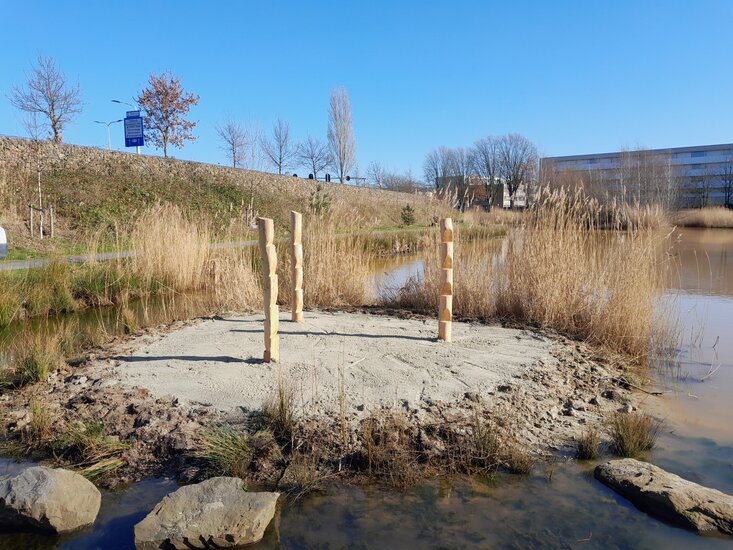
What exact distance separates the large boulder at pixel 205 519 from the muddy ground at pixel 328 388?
397 mm

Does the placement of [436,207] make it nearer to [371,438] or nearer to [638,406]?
[638,406]

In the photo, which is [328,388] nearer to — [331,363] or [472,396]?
[331,363]

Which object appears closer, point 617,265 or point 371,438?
point 371,438

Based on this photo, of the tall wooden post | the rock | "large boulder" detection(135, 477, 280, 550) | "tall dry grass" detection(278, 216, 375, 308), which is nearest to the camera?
"large boulder" detection(135, 477, 280, 550)

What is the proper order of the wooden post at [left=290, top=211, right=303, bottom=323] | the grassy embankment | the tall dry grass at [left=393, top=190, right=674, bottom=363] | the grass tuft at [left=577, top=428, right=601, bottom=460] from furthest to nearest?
the tall dry grass at [left=393, top=190, right=674, bottom=363]
the wooden post at [left=290, top=211, right=303, bottom=323]
the grass tuft at [left=577, top=428, right=601, bottom=460]
the grassy embankment

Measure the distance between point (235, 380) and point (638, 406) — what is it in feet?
11.1

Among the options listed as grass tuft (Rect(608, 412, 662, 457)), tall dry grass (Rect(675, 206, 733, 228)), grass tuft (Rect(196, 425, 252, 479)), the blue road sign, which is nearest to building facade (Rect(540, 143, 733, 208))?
tall dry grass (Rect(675, 206, 733, 228))

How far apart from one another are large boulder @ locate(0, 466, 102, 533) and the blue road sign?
24.5m

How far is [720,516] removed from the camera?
300 centimetres

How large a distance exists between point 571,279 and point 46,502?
18.5 feet

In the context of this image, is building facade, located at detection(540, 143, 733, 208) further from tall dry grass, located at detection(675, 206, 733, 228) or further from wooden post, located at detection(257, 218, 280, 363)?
wooden post, located at detection(257, 218, 280, 363)

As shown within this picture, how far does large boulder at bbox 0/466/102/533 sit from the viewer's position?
2.88m

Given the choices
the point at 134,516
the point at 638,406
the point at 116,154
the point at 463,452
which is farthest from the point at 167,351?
the point at 116,154

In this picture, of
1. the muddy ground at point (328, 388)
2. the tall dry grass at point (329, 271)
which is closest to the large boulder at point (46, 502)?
the muddy ground at point (328, 388)
